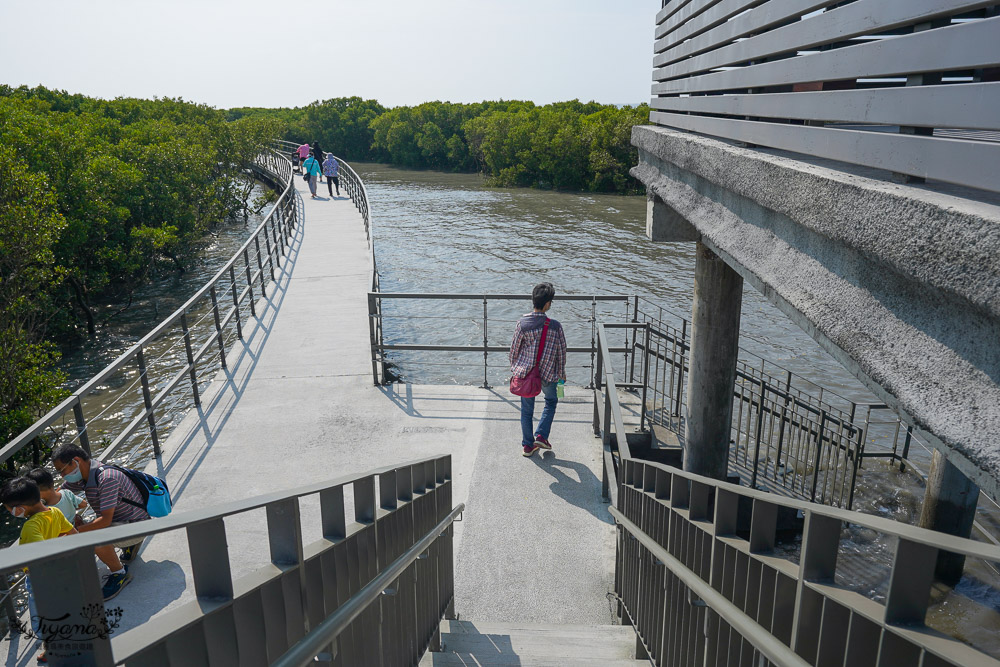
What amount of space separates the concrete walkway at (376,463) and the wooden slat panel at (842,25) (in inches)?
149

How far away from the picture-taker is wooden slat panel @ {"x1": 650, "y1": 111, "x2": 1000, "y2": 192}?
171 cm

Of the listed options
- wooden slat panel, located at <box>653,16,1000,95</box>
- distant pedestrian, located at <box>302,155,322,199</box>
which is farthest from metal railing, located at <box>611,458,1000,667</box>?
distant pedestrian, located at <box>302,155,322,199</box>

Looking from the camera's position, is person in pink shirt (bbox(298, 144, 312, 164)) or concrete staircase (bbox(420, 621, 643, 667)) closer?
concrete staircase (bbox(420, 621, 643, 667))

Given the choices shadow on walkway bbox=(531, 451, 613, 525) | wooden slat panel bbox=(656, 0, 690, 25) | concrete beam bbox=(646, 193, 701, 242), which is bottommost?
shadow on walkway bbox=(531, 451, 613, 525)

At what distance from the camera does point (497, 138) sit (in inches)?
2136

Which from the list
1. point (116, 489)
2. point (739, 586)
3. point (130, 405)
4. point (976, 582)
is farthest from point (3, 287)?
point (976, 582)

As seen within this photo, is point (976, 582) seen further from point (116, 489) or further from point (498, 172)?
point (498, 172)

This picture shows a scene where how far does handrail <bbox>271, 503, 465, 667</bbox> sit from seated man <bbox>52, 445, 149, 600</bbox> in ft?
8.12

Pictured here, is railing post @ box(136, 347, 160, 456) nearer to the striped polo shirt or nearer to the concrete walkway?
the concrete walkway

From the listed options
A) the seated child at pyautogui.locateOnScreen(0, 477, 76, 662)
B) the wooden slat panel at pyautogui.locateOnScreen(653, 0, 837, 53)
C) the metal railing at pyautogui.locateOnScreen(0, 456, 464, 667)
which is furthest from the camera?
the seated child at pyautogui.locateOnScreen(0, 477, 76, 662)

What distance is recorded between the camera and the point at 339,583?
2.31 m

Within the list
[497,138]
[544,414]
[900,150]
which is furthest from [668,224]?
[497,138]

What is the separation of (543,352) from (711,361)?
64.7 inches

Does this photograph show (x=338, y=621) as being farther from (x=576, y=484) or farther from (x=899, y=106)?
(x=576, y=484)
